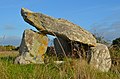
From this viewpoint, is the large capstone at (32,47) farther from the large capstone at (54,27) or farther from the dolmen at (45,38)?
the large capstone at (54,27)

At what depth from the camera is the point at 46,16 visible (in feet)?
51.0

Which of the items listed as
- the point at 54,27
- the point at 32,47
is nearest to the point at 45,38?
the point at 54,27

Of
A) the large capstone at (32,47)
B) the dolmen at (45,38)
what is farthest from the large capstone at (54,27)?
the large capstone at (32,47)

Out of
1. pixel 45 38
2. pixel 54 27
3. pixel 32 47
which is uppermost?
pixel 54 27

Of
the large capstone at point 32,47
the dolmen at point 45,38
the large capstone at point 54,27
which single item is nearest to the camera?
the large capstone at point 32,47

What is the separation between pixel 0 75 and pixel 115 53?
1002 cm

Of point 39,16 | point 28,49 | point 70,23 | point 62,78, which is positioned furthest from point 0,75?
point 70,23

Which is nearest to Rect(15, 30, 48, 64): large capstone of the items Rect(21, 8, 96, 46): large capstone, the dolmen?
the dolmen

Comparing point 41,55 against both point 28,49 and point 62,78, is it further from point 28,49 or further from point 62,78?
point 62,78

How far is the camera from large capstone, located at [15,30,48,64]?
14227 mm

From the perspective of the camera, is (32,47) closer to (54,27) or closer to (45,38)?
(45,38)

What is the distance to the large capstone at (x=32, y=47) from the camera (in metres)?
14.2

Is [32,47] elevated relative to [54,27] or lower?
lower

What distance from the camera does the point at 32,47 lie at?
14.6m
